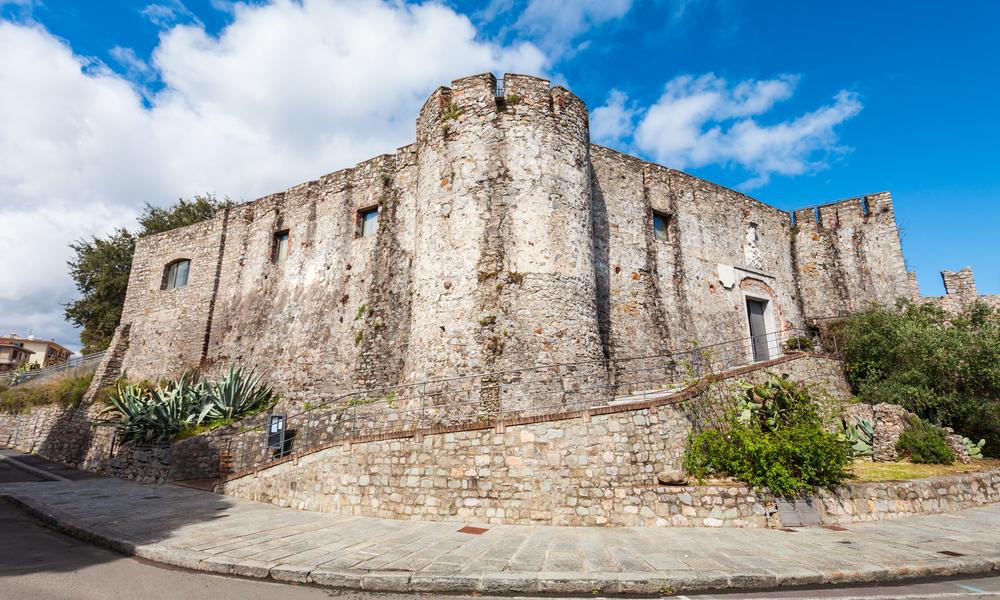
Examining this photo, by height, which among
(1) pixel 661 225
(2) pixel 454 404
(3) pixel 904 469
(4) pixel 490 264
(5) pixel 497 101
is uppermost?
(5) pixel 497 101

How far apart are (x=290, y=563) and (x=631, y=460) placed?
5264mm

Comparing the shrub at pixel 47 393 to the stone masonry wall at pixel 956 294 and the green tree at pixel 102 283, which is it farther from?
the stone masonry wall at pixel 956 294

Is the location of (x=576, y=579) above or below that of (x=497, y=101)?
below

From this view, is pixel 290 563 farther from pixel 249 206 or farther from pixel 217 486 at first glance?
pixel 249 206

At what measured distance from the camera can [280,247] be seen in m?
18.1

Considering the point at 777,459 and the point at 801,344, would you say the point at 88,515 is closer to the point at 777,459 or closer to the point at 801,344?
the point at 777,459

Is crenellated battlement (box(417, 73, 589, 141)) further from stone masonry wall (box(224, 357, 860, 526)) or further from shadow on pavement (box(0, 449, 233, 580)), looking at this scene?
shadow on pavement (box(0, 449, 233, 580))

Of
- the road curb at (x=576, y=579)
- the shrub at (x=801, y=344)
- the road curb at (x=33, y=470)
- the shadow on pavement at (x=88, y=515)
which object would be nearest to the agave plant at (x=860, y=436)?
the shrub at (x=801, y=344)

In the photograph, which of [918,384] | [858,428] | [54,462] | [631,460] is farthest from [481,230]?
[54,462]

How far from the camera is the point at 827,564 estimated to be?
5.64 meters

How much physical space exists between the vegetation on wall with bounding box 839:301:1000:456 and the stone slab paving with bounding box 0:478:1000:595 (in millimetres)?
4073

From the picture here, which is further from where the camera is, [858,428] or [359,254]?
[359,254]

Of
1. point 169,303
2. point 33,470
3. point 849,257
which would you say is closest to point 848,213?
point 849,257

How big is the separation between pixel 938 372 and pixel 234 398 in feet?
62.4
